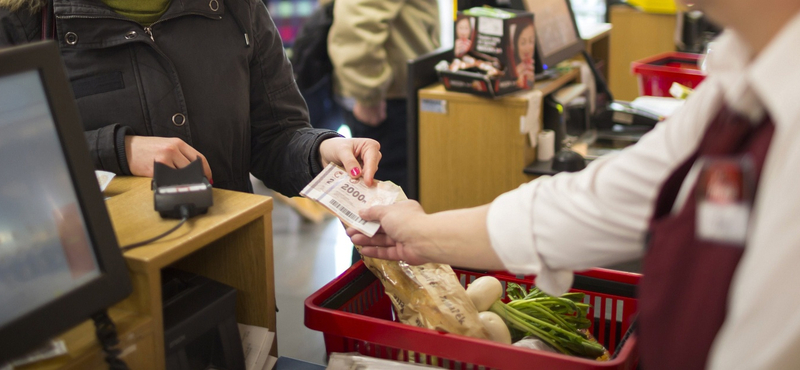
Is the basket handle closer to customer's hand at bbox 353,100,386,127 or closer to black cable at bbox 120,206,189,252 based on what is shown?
black cable at bbox 120,206,189,252

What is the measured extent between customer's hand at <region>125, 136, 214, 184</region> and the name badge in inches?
33.9

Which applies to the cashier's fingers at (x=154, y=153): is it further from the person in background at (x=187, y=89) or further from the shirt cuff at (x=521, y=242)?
the shirt cuff at (x=521, y=242)

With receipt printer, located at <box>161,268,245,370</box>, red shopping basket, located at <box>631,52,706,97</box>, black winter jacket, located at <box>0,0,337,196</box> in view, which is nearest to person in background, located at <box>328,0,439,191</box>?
red shopping basket, located at <box>631,52,706,97</box>

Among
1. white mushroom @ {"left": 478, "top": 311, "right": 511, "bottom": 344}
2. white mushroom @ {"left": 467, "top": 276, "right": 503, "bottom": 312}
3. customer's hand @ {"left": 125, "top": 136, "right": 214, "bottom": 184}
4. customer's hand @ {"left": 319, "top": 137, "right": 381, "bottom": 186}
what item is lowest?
white mushroom @ {"left": 478, "top": 311, "right": 511, "bottom": 344}

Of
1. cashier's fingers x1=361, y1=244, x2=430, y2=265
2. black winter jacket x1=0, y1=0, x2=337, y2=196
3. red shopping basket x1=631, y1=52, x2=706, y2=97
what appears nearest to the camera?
cashier's fingers x1=361, y1=244, x2=430, y2=265

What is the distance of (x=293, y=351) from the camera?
9.94 feet

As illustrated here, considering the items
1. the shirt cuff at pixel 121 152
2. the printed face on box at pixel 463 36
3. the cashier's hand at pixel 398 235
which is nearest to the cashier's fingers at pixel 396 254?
the cashier's hand at pixel 398 235

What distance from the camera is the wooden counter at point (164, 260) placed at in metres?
1.00

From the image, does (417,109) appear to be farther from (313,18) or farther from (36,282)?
(36,282)

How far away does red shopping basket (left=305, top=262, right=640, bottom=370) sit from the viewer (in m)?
1.14

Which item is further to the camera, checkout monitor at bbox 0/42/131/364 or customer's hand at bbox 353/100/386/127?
customer's hand at bbox 353/100/386/127

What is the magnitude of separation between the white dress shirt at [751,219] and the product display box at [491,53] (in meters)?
1.68

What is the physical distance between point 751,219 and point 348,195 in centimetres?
81

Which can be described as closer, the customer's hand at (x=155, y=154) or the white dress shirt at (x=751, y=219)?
the white dress shirt at (x=751, y=219)
